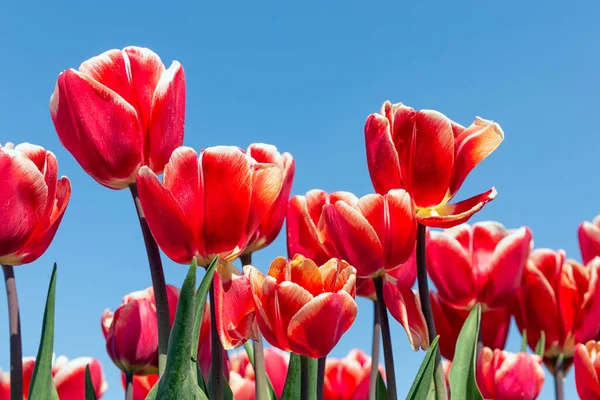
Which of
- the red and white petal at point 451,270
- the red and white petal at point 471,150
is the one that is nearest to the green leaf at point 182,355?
the red and white petal at point 471,150

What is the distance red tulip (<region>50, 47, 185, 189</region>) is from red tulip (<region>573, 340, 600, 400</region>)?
1.59m

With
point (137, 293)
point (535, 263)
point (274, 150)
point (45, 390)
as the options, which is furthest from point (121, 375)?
point (535, 263)

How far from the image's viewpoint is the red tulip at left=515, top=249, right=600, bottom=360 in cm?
287

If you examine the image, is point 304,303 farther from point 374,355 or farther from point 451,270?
point 451,270

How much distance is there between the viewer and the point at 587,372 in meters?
2.51

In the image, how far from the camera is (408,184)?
6.25 feet

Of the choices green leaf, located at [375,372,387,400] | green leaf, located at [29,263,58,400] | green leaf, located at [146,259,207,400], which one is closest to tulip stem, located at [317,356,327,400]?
green leaf, located at [375,372,387,400]

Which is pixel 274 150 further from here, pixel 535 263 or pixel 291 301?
pixel 535 263

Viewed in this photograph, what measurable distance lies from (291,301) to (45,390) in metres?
0.73

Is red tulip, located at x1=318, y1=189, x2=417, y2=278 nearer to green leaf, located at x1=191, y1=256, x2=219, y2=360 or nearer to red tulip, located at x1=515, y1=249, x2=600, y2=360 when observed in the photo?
green leaf, located at x1=191, y1=256, x2=219, y2=360

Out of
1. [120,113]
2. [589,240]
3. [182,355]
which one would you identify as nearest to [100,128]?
[120,113]

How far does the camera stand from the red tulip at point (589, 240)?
11.3ft

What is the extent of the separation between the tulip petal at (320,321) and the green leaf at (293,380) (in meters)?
0.30

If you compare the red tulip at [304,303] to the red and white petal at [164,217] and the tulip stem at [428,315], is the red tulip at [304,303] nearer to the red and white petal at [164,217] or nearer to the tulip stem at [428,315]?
the red and white petal at [164,217]
